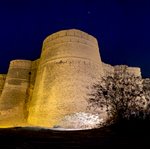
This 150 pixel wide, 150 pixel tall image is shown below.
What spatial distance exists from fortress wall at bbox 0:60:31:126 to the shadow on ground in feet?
29.9

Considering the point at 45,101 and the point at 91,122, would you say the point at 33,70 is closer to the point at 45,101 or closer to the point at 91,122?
the point at 45,101

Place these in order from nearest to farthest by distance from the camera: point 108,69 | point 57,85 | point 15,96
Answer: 1. point 57,85
2. point 15,96
3. point 108,69

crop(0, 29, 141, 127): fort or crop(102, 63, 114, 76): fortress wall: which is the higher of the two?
crop(102, 63, 114, 76): fortress wall

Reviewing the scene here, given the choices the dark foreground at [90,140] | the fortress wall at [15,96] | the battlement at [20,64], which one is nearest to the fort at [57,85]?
the fortress wall at [15,96]

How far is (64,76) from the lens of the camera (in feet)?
46.3

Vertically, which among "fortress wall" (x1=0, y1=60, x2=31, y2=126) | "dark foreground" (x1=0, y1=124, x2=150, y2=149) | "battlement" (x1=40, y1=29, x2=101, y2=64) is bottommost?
"dark foreground" (x1=0, y1=124, x2=150, y2=149)

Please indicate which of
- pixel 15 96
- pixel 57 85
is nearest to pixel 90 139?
pixel 57 85

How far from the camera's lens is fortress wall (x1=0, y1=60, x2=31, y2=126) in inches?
658

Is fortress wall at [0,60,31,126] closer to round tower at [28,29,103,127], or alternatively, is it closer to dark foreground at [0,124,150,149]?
round tower at [28,29,103,127]

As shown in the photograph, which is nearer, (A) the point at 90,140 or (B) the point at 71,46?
(A) the point at 90,140

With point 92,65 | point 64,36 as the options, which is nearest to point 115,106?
point 92,65

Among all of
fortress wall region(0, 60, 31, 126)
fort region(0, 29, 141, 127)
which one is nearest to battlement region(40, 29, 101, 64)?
fort region(0, 29, 141, 127)

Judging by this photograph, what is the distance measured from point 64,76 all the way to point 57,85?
1.76 ft

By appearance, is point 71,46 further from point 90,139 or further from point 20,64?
point 90,139
